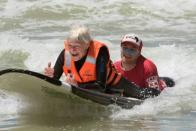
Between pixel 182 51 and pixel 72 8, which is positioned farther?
pixel 72 8

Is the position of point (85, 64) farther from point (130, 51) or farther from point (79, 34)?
point (130, 51)

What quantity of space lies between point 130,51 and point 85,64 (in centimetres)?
89

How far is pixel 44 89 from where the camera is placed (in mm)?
6008

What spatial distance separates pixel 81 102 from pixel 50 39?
7181mm

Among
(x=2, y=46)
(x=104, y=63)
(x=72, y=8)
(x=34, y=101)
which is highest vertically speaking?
(x=72, y=8)

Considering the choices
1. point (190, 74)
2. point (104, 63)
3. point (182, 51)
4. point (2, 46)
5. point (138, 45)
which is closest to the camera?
point (104, 63)

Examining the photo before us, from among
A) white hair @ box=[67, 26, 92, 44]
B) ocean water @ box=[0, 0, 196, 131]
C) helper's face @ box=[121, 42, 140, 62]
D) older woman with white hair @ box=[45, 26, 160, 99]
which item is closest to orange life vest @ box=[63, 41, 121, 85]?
older woman with white hair @ box=[45, 26, 160, 99]

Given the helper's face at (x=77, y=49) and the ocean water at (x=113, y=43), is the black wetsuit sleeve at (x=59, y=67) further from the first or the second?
the ocean water at (x=113, y=43)

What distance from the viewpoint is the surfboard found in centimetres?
577

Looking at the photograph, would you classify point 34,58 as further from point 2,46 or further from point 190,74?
point 190,74

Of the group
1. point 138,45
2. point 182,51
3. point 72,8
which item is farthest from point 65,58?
point 72,8

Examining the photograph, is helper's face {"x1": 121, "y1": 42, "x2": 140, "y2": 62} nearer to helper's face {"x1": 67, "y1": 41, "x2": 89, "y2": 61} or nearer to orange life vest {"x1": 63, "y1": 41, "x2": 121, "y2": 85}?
orange life vest {"x1": 63, "y1": 41, "x2": 121, "y2": 85}

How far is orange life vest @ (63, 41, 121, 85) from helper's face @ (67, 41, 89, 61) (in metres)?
0.06

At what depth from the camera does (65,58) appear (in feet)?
20.7
